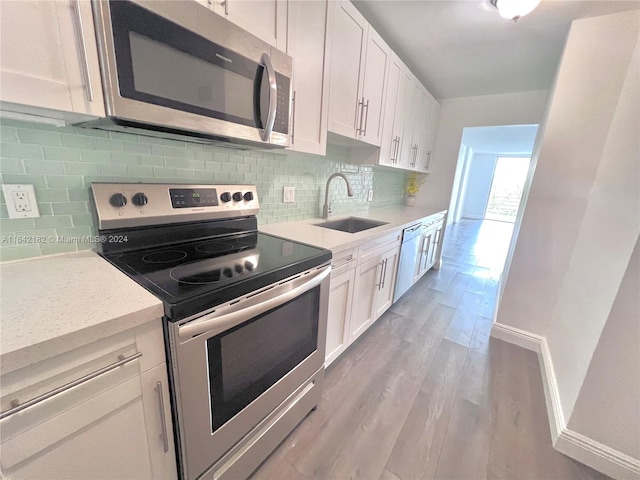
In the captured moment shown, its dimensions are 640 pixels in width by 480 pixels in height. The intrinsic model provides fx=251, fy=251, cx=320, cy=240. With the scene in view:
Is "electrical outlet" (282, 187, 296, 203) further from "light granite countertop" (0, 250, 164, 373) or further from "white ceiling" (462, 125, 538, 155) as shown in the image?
"white ceiling" (462, 125, 538, 155)

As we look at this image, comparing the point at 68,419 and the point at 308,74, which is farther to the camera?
the point at 308,74

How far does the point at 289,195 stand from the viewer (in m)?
1.82

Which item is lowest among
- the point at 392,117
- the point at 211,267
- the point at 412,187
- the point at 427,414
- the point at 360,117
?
the point at 427,414

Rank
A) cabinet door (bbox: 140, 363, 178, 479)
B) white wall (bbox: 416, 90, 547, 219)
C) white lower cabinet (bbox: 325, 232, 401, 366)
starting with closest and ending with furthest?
cabinet door (bbox: 140, 363, 178, 479) → white lower cabinet (bbox: 325, 232, 401, 366) → white wall (bbox: 416, 90, 547, 219)

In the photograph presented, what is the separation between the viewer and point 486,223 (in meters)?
8.26

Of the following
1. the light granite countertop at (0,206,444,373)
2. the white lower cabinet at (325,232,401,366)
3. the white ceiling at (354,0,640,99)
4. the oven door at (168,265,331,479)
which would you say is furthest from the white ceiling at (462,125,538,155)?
the light granite countertop at (0,206,444,373)

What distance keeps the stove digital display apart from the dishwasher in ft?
5.38

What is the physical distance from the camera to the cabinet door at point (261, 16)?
0.97 meters

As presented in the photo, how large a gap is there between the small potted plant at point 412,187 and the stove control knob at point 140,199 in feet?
11.4

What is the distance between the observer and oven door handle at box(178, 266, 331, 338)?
71cm

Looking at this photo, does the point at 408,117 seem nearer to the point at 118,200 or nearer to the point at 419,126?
the point at 419,126

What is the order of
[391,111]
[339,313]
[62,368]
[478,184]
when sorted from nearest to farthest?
[62,368] → [339,313] → [391,111] → [478,184]

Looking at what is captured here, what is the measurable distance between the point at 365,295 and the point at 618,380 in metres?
1.28

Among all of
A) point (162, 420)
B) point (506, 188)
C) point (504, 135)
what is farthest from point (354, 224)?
point (506, 188)
